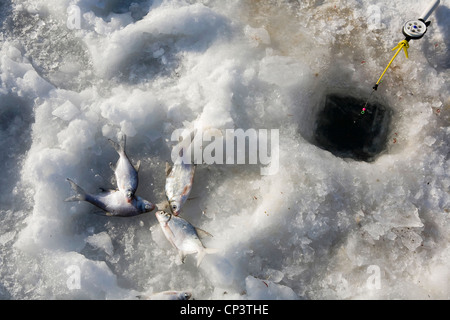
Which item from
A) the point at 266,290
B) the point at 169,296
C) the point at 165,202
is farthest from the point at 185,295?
the point at 165,202

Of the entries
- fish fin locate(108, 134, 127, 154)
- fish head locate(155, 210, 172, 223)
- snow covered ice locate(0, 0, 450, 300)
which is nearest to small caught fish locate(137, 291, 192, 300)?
snow covered ice locate(0, 0, 450, 300)

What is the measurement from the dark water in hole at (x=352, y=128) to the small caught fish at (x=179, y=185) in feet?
4.84

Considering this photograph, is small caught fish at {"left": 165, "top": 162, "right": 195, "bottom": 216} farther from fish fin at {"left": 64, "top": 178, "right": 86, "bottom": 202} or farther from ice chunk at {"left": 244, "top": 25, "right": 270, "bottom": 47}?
ice chunk at {"left": 244, "top": 25, "right": 270, "bottom": 47}

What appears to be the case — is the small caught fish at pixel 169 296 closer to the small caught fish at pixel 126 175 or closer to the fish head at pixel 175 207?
the fish head at pixel 175 207

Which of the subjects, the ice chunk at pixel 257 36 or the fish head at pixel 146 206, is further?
the ice chunk at pixel 257 36

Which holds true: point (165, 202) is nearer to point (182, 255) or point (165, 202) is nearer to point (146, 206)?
point (146, 206)

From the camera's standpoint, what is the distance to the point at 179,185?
130 inches

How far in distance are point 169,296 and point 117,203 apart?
973 millimetres

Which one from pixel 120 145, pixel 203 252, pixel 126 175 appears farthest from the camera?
pixel 120 145

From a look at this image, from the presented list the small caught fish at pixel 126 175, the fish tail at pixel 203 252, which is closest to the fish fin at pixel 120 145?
the small caught fish at pixel 126 175

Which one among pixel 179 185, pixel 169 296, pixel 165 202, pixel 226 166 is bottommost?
pixel 169 296

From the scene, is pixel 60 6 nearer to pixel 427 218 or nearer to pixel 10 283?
pixel 10 283

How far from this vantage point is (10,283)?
10.5 ft

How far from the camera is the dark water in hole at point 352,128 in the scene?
12.3 feet
